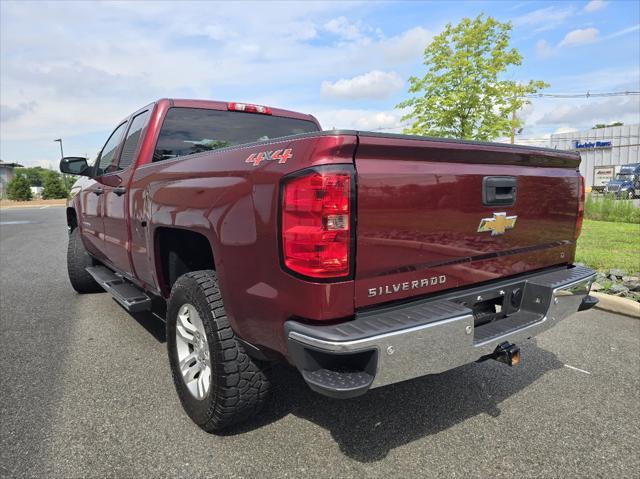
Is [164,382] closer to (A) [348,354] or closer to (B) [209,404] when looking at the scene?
(B) [209,404]

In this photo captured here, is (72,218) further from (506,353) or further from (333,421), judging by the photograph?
(506,353)

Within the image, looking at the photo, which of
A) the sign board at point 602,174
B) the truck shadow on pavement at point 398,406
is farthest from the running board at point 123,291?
the sign board at point 602,174

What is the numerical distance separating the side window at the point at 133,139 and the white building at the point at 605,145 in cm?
4762

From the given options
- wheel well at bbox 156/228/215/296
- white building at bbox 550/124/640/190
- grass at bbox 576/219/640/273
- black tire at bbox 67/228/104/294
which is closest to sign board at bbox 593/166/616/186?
white building at bbox 550/124/640/190

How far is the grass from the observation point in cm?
620

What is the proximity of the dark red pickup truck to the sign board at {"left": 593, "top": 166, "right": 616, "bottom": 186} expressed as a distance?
42436mm

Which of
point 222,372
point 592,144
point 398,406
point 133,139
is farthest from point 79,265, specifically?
point 592,144

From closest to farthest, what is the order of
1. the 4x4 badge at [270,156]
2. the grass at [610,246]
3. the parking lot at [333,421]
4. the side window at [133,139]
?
the 4x4 badge at [270,156] < the parking lot at [333,421] < the side window at [133,139] < the grass at [610,246]

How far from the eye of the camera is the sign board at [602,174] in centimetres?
3872

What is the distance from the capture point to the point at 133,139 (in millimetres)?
3881

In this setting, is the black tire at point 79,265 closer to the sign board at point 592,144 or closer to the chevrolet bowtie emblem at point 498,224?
the chevrolet bowtie emblem at point 498,224

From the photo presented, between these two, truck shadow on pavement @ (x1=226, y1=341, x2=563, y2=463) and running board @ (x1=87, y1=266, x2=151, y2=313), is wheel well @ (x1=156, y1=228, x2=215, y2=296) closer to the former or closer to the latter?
running board @ (x1=87, y1=266, x2=151, y2=313)

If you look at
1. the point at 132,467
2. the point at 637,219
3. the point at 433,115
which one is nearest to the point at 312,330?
the point at 132,467

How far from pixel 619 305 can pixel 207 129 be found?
435 centimetres
